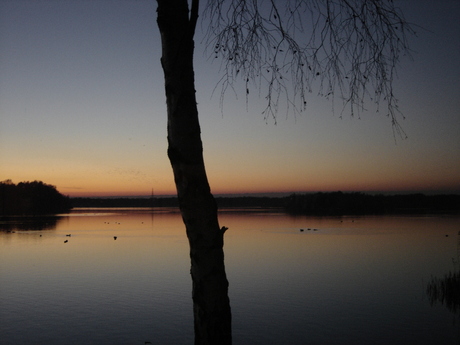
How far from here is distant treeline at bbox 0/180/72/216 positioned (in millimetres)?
104875

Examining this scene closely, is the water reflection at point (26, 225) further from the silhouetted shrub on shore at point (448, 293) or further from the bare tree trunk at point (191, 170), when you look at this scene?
the bare tree trunk at point (191, 170)

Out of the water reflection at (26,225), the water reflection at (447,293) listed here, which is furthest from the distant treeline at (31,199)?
the water reflection at (447,293)

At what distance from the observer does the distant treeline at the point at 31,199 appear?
344 ft

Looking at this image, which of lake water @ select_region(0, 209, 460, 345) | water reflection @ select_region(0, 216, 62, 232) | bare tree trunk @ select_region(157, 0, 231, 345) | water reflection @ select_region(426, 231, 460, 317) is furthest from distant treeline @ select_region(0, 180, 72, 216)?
bare tree trunk @ select_region(157, 0, 231, 345)

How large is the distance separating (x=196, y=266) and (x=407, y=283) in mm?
21400

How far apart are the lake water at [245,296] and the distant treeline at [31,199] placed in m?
76.5

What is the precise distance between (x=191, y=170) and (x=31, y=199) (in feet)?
426

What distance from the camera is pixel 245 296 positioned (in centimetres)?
→ 1883

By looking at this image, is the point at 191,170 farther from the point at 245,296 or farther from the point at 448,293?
the point at 448,293

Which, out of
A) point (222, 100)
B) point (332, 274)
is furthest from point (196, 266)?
point (332, 274)

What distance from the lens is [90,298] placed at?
18.6 metres

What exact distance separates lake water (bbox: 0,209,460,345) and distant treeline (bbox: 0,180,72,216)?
76485 millimetres

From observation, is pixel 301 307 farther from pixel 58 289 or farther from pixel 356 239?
pixel 356 239

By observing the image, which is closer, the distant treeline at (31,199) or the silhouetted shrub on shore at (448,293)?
the silhouetted shrub on shore at (448,293)
